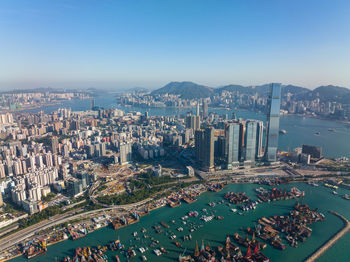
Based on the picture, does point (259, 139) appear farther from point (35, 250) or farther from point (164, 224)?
point (35, 250)

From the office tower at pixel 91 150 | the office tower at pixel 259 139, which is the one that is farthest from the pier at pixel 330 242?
the office tower at pixel 91 150

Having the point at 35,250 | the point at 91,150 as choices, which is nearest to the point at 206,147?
the point at 91,150

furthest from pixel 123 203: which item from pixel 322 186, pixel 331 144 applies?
pixel 331 144

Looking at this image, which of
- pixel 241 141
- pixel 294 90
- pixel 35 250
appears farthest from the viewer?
pixel 294 90

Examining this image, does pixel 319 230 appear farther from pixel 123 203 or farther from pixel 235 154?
pixel 123 203

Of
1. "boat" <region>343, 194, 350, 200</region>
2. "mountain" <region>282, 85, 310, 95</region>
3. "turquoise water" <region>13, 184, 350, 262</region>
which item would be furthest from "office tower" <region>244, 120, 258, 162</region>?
"mountain" <region>282, 85, 310, 95</region>

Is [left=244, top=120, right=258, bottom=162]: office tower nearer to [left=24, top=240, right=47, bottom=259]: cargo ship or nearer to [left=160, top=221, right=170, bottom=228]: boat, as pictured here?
[left=160, top=221, right=170, bottom=228]: boat
